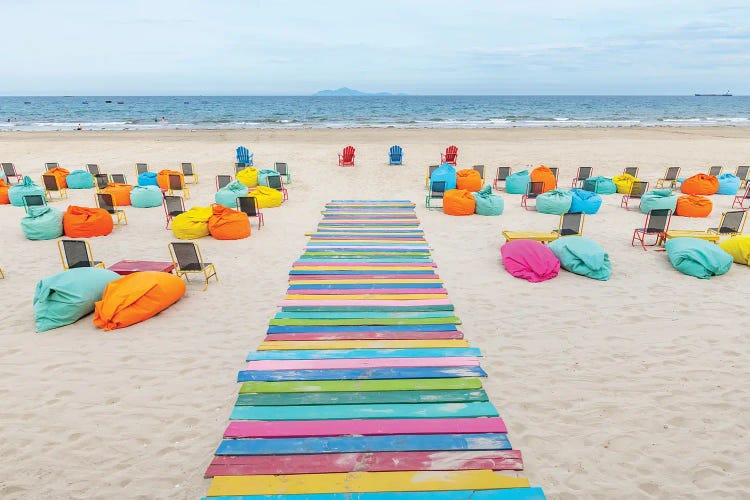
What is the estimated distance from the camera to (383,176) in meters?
17.0

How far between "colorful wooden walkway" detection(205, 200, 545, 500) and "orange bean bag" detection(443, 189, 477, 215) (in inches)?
195

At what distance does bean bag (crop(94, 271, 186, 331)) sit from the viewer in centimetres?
582

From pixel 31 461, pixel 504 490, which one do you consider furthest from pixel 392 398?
pixel 31 461

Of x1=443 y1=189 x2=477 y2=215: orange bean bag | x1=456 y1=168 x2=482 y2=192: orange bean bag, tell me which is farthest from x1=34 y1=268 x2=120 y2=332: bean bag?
x1=456 y1=168 x2=482 y2=192: orange bean bag

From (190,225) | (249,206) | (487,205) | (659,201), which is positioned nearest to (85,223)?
(190,225)

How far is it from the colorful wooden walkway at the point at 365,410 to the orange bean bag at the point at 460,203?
4944 millimetres

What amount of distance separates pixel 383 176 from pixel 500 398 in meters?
13.3

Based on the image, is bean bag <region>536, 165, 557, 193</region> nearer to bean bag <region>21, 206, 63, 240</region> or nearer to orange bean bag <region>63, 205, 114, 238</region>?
orange bean bag <region>63, 205, 114, 238</region>

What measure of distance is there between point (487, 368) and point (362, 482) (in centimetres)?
213

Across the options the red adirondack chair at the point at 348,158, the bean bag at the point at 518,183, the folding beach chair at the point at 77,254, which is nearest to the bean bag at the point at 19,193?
the folding beach chair at the point at 77,254

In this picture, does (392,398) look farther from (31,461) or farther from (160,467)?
(31,461)

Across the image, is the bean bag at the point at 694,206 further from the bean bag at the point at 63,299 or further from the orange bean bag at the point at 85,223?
the orange bean bag at the point at 85,223

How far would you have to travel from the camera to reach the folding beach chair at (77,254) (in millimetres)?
7188

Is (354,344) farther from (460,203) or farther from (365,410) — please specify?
(460,203)
